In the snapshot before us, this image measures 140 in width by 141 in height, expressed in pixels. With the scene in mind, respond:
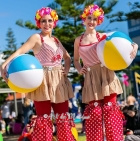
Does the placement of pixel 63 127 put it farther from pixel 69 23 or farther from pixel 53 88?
pixel 69 23

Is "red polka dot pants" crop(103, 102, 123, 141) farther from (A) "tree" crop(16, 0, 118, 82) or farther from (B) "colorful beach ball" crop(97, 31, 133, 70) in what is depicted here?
(A) "tree" crop(16, 0, 118, 82)

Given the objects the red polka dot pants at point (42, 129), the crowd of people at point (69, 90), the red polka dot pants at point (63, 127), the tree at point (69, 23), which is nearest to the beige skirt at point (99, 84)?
the crowd of people at point (69, 90)

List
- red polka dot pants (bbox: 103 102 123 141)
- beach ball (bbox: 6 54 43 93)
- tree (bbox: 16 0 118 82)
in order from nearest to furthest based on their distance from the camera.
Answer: beach ball (bbox: 6 54 43 93)
red polka dot pants (bbox: 103 102 123 141)
tree (bbox: 16 0 118 82)

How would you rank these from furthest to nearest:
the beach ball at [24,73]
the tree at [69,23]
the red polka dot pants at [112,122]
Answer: the tree at [69,23]
the red polka dot pants at [112,122]
the beach ball at [24,73]

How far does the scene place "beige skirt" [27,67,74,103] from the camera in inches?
131

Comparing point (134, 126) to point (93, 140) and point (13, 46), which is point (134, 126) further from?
point (13, 46)

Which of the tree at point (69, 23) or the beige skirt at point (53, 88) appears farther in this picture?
the tree at point (69, 23)

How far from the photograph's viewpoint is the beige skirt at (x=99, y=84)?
10.9ft

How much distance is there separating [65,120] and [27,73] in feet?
2.04

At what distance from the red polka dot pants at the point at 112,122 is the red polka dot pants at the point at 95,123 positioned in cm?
6

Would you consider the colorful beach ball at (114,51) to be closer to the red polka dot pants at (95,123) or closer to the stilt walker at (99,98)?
the stilt walker at (99,98)

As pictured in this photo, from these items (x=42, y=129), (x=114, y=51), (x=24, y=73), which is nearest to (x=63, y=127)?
(x=42, y=129)

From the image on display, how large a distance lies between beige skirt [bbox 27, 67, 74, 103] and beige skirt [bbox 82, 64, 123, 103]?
201 mm

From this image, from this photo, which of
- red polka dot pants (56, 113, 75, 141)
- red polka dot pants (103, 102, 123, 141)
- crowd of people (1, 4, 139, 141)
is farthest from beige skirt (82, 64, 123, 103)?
red polka dot pants (56, 113, 75, 141)
